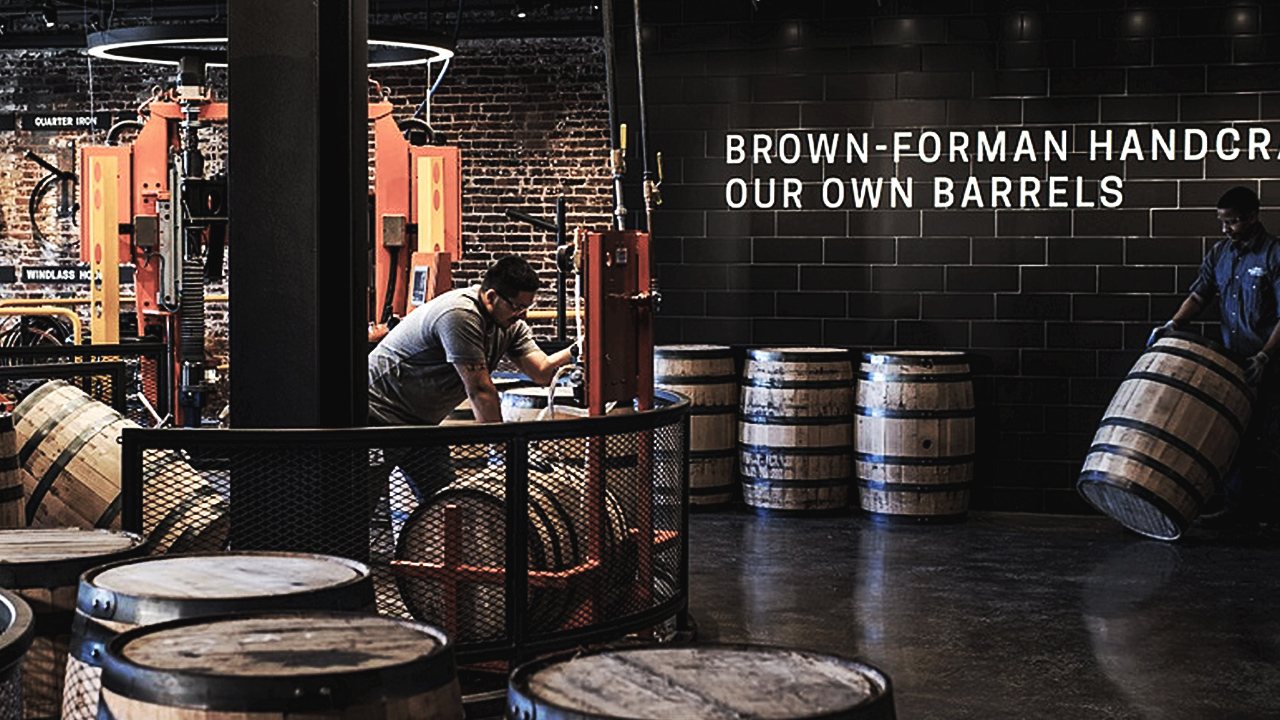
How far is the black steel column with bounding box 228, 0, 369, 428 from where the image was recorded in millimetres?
4711

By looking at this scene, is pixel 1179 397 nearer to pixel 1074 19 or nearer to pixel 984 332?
pixel 984 332

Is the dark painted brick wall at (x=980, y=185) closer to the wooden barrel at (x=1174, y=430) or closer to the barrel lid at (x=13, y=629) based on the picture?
the wooden barrel at (x=1174, y=430)

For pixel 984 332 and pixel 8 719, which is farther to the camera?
pixel 984 332

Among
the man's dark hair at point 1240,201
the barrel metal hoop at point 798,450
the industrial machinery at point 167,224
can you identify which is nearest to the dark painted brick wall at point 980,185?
the man's dark hair at point 1240,201

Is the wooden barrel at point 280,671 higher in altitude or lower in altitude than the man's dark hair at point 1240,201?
lower

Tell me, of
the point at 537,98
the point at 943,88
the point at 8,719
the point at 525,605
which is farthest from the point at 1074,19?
the point at 8,719

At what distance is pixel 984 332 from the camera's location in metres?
9.56

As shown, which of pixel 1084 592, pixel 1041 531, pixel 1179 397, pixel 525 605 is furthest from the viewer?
pixel 1041 531

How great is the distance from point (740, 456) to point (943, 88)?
2.44 m

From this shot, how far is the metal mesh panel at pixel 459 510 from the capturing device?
444cm

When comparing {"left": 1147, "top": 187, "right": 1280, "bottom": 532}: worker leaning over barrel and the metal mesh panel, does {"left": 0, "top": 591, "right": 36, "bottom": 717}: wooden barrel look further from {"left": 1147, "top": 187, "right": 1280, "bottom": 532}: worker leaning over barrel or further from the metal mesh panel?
{"left": 1147, "top": 187, "right": 1280, "bottom": 532}: worker leaning over barrel

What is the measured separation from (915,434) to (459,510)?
4.40 meters

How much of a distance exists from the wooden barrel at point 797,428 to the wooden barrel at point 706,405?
0.16m

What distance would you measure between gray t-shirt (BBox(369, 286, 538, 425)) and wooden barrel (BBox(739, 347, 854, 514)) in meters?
2.81
